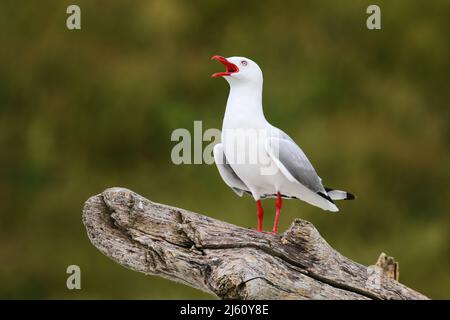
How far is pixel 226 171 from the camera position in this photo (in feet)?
25.2

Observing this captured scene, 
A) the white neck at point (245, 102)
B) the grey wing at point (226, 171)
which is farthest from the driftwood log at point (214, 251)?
the white neck at point (245, 102)

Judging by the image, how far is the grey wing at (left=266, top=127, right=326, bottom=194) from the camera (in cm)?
712

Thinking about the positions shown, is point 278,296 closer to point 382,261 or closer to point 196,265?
point 196,265

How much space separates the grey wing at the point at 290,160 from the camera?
23.4 feet

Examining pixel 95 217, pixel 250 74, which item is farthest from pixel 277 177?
pixel 95 217

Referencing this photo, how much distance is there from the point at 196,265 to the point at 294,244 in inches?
29.2

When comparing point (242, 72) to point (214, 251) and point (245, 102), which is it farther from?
point (214, 251)

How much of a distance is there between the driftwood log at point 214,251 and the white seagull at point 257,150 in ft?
1.28

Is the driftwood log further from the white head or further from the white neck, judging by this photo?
the white head

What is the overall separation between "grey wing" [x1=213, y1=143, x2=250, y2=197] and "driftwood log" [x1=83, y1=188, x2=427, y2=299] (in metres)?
0.71

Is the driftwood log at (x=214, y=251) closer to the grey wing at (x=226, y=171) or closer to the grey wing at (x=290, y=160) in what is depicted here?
the grey wing at (x=290, y=160)

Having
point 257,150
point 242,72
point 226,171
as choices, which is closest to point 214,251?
point 257,150

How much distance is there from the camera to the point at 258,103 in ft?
24.1

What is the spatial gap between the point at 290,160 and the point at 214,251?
93 centimetres
